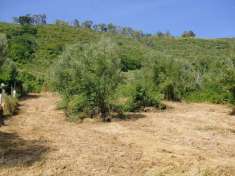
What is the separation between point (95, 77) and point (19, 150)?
7.95 m

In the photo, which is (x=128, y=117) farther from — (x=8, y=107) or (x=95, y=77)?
(x=8, y=107)

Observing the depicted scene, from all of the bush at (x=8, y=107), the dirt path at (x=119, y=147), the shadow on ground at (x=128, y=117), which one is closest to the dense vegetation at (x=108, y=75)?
the shadow on ground at (x=128, y=117)

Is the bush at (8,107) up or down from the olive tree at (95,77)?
down

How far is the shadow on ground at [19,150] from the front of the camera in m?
9.98

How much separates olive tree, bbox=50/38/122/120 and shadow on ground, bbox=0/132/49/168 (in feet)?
18.8

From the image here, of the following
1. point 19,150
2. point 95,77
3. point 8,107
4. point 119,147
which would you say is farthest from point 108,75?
point 19,150

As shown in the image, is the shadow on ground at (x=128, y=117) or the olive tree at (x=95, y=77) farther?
the shadow on ground at (x=128, y=117)

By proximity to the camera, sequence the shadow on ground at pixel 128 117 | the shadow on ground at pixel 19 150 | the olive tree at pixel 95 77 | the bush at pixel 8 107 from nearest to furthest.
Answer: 1. the shadow on ground at pixel 19 150
2. the olive tree at pixel 95 77
3. the shadow on ground at pixel 128 117
4. the bush at pixel 8 107

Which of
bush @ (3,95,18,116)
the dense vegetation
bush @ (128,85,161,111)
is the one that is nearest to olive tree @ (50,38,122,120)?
the dense vegetation

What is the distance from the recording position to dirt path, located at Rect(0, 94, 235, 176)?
31.4 feet

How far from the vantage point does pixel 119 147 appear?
40.0ft

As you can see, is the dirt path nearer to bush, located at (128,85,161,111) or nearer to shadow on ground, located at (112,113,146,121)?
shadow on ground, located at (112,113,146,121)

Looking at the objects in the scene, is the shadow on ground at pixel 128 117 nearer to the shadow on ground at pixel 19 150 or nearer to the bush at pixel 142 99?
the bush at pixel 142 99

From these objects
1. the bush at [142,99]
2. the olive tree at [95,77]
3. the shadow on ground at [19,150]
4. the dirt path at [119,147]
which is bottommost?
the dirt path at [119,147]
